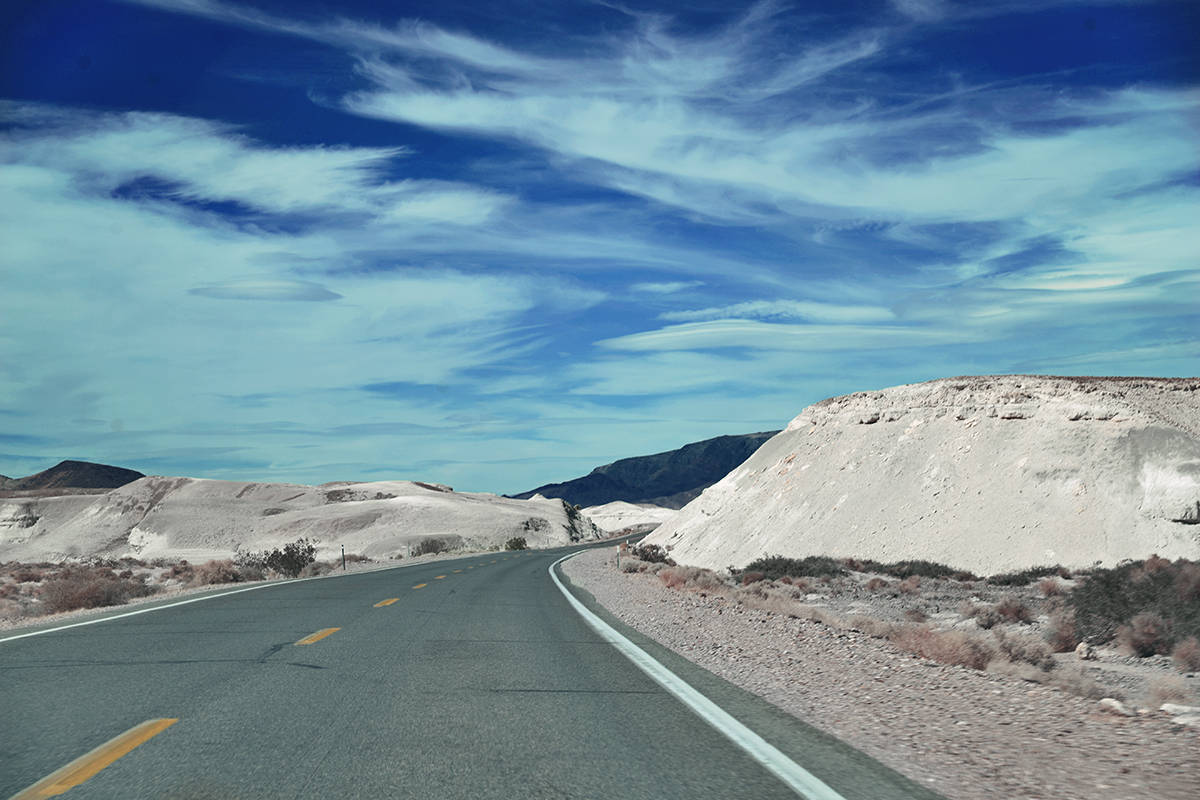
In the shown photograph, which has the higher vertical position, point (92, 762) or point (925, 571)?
point (92, 762)

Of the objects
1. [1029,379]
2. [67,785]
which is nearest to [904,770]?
[67,785]

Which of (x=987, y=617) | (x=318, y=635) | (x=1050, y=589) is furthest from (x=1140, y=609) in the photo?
(x=318, y=635)

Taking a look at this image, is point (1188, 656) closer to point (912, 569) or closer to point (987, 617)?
point (987, 617)

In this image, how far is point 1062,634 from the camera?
15844 mm

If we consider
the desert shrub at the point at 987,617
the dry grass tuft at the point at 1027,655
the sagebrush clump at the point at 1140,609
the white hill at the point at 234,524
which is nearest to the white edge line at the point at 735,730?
the dry grass tuft at the point at 1027,655

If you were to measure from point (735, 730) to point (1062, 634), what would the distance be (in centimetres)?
1263

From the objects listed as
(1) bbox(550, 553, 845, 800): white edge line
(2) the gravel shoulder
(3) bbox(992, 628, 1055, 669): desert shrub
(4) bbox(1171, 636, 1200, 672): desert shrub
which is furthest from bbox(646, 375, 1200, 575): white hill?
(1) bbox(550, 553, 845, 800): white edge line

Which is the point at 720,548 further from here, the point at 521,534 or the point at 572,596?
the point at 521,534

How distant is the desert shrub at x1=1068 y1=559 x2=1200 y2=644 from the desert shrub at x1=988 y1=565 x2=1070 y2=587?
512 inches

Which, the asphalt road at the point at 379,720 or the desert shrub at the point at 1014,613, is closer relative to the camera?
the asphalt road at the point at 379,720

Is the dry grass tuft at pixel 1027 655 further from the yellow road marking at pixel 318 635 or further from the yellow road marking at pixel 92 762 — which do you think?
the yellow road marking at pixel 92 762

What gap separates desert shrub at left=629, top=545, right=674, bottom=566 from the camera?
1876 inches

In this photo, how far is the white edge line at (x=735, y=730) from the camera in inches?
180

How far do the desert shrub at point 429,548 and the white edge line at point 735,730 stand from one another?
6689 cm
